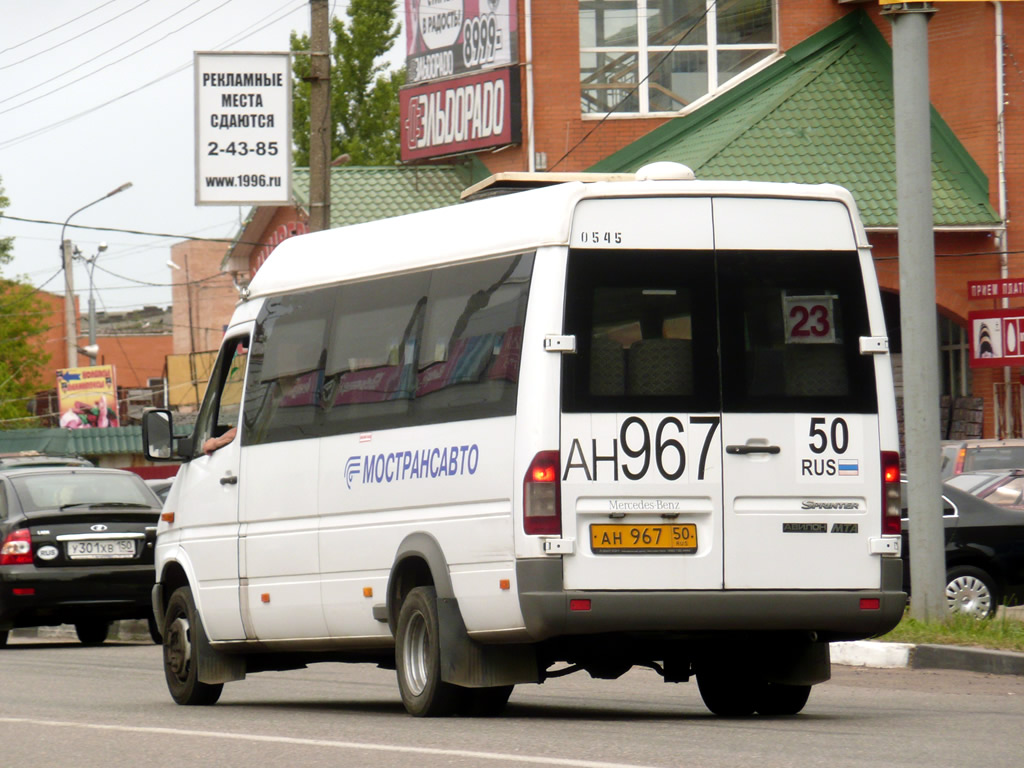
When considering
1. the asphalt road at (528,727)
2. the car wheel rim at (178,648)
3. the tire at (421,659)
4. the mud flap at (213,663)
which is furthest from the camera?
the car wheel rim at (178,648)

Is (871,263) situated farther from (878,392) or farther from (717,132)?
(717,132)

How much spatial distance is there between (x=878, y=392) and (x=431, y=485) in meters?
2.31

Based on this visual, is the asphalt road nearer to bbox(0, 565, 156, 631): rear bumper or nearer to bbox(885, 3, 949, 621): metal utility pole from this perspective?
bbox(885, 3, 949, 621): metal utility pole

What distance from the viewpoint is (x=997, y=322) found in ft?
91.4

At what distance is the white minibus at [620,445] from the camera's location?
919 centimetres

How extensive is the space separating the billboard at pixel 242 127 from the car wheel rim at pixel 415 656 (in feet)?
41.8

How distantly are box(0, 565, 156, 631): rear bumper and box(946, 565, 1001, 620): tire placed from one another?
7.19 meters

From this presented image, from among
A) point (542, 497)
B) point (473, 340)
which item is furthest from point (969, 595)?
point (542, 497)

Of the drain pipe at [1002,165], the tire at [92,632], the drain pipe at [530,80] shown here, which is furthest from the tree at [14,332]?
the tire at [92,632]

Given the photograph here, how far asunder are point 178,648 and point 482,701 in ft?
9.57

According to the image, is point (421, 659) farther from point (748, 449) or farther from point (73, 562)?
point (73, 562)

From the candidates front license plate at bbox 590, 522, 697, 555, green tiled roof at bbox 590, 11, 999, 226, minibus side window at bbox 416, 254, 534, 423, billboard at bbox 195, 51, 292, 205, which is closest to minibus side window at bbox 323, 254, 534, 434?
minibus side window at bbox 416, 254, 534, 423

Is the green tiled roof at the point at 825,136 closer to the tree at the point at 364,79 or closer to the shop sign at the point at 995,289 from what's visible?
the shop sign at the point at 995,289

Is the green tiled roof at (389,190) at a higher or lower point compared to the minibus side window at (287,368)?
higher
